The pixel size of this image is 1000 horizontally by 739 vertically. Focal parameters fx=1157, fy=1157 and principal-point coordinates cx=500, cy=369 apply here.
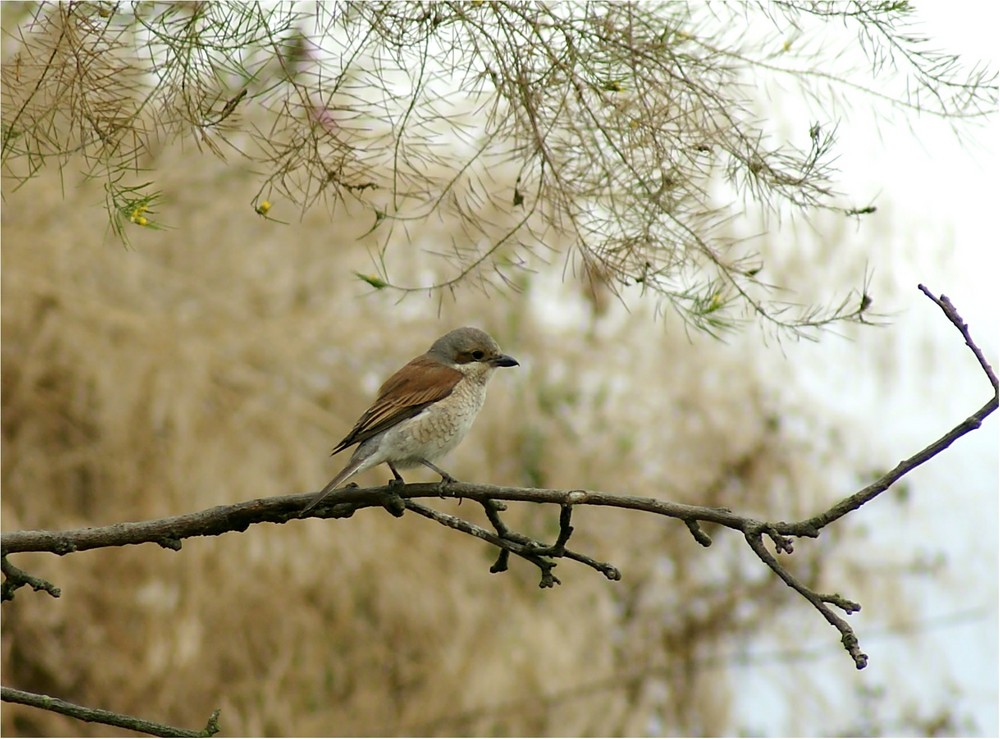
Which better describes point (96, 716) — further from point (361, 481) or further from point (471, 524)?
point (361, 481)

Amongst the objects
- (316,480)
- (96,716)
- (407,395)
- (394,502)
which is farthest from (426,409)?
(316,480)

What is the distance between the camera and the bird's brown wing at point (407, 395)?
321 centimetres

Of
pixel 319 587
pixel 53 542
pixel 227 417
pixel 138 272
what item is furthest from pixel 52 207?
pixel 53 542

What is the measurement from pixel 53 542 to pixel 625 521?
15.0ft

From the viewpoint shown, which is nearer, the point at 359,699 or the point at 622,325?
the point at 359,699

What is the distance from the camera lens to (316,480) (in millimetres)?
5883

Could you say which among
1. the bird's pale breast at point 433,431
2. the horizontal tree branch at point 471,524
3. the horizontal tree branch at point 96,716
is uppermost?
the bird's pale breast at point 433,431

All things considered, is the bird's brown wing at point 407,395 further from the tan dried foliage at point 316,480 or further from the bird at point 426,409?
the tan dried foliage at point 316,480

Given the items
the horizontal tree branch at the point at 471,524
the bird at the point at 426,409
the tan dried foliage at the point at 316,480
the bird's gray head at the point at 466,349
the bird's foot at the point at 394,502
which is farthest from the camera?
the tan dried foliage at the point at 316,480

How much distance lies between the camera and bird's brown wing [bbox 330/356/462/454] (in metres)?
3.21

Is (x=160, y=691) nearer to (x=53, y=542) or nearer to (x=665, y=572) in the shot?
(x=665, y=572)

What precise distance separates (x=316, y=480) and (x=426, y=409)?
2727mm

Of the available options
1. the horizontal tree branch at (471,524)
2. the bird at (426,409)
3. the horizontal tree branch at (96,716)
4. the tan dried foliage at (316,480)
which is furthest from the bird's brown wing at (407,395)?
the tan dried foliage at (316,480)

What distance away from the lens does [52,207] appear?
601 cm
